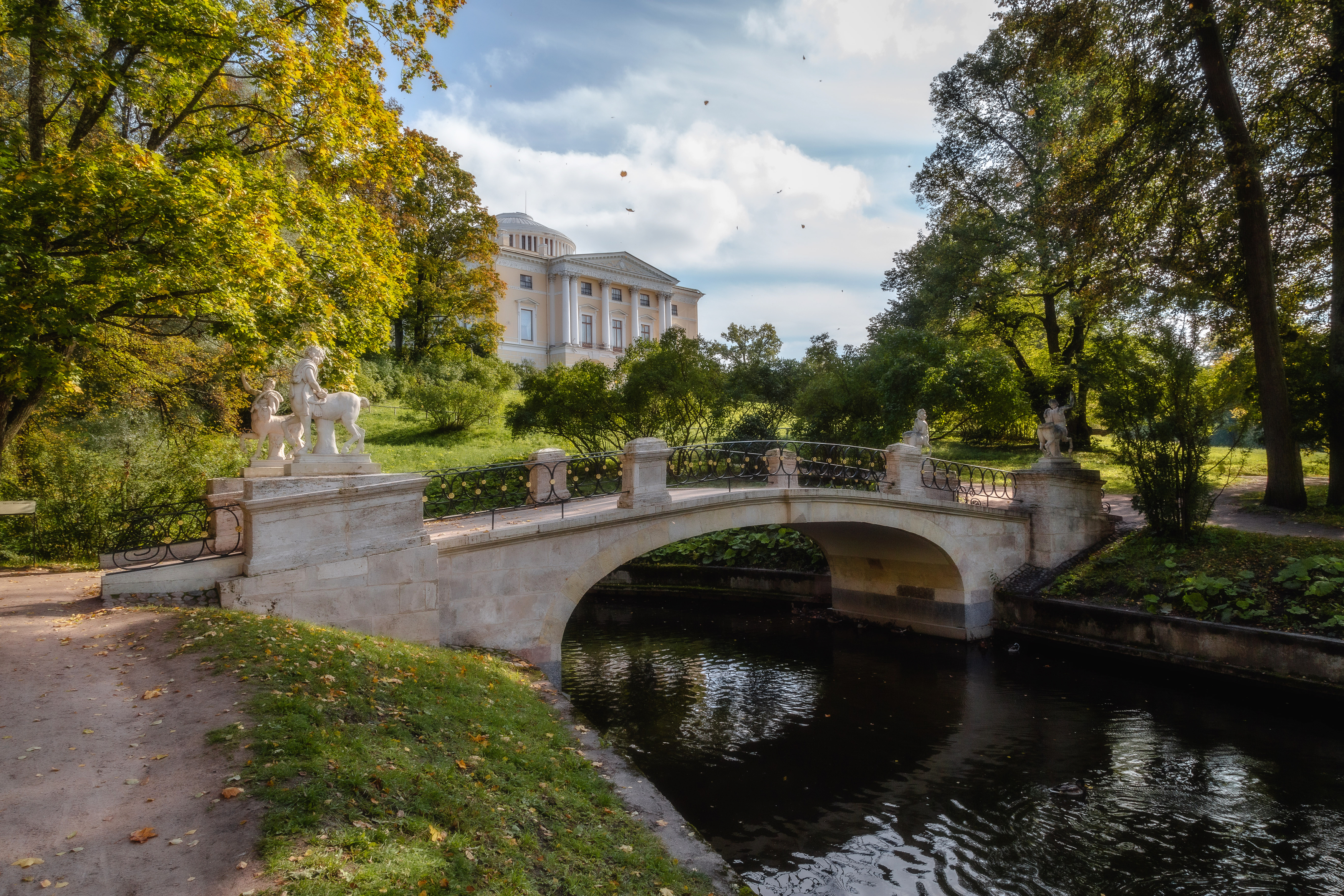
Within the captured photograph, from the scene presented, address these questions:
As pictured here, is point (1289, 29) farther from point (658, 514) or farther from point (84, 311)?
point (84, 311)

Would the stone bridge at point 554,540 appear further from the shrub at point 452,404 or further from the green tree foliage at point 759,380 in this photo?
the shrub at point 452,404

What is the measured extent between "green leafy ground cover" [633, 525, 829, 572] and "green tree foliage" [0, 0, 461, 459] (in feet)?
31.9

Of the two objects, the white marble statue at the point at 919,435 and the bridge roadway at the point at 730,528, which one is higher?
the white marble statue at the point at 919,435

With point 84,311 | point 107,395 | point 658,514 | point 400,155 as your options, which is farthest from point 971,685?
point 107,395

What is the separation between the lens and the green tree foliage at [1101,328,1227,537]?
12750mm

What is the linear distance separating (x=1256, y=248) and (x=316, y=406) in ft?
52.8

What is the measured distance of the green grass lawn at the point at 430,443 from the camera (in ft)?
75.3

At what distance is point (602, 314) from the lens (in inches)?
2112

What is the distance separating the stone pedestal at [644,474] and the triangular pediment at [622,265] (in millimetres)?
43053

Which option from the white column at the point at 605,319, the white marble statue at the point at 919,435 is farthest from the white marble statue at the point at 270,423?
A: the white column at the point at 605,319

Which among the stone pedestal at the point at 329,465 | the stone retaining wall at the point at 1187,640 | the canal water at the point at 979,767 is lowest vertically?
the canal water at the point at 979,767

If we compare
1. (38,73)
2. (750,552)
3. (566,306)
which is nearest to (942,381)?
(750,552)

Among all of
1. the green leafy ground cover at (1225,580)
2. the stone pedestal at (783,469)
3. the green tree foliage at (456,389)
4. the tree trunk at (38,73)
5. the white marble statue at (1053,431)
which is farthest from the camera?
the green tree foliage at (456,389)

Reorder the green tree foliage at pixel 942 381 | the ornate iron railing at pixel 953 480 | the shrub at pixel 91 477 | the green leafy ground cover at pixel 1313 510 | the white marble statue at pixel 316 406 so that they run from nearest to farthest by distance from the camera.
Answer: the white marble statue at pixel 316 406 → the shrub at pixel 91 477 → the green leafy ground cover at pixel 1313 510 → the ornate iron railing at pixel 953 480 → the green tree foliage at pixel 942 381
